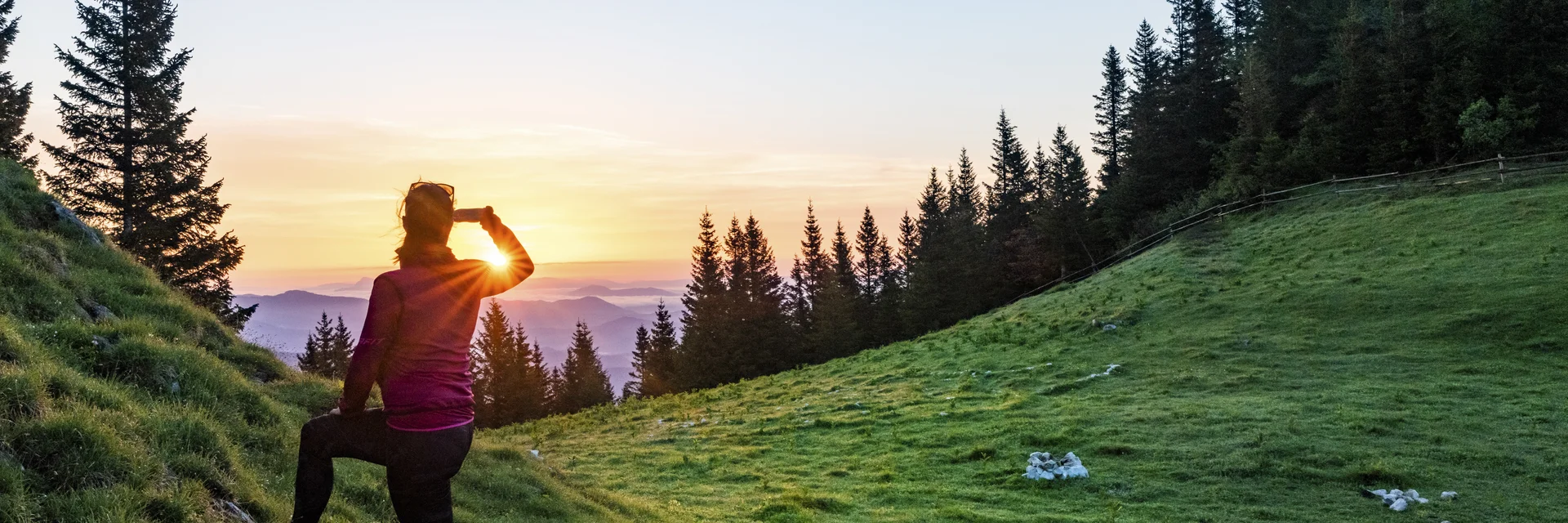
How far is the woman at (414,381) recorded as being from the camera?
4.06m

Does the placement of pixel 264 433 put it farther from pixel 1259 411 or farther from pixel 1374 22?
pixel 1374 22

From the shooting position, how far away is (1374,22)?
170 feet

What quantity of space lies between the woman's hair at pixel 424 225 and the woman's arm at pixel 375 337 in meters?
0.28

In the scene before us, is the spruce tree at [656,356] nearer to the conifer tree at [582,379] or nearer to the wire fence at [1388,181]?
the conifer tree at [582,379]

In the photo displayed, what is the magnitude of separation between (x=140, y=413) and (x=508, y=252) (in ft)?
13.7

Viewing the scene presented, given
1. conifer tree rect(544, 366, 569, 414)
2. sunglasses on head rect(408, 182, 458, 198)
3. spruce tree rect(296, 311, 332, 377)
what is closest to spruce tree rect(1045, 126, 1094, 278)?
conifer tree rect(544, 366, 569, 414)

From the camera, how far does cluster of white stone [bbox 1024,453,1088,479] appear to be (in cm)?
1341

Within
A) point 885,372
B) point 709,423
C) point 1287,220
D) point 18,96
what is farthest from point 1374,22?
point 18,96

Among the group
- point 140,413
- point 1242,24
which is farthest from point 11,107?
point 1242,24

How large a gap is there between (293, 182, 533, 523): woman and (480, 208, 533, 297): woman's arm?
0.26m

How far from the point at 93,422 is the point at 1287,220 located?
45.2m

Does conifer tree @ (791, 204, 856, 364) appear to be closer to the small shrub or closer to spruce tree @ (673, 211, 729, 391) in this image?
spruce tree @ (673, 211, 729, 391)

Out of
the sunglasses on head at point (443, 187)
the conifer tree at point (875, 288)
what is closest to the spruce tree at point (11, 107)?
the sunglasses on head at point (443, 187)

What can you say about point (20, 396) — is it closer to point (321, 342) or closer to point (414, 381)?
point (414, 381)
